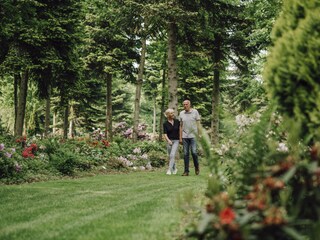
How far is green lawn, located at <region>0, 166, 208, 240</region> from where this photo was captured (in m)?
4.39

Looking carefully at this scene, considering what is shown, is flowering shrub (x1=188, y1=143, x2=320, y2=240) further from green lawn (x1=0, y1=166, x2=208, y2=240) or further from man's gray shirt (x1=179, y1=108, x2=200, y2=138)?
man's gray shirt (x1=179, y1=108, x2=200, y2=138)

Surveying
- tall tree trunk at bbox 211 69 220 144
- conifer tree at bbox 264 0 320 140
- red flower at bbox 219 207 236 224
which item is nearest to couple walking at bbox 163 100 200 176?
conifer tree at bbox 264 0 320 140

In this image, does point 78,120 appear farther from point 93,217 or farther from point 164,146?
point 93,217

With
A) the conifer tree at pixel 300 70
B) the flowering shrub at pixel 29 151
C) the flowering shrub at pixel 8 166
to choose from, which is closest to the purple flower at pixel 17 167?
the flowering shrub at pixel 8 166

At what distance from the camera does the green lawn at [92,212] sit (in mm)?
4387

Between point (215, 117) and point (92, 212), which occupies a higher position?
point (215, 117)

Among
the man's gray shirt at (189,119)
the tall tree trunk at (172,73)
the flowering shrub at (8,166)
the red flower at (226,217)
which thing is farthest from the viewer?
the tall tree trunk at (172,73)

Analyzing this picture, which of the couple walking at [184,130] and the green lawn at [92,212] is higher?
the couple walking at [184,130]

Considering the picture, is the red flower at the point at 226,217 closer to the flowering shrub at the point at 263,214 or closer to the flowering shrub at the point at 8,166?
the flowering shrub at the point at 263,214

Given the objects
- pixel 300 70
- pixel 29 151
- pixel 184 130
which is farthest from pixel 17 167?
pixel 300 70

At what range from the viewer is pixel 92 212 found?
18.9 feet

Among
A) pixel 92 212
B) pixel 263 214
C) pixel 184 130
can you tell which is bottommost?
pixel 92 212

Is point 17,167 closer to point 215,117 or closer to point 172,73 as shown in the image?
point 172,73

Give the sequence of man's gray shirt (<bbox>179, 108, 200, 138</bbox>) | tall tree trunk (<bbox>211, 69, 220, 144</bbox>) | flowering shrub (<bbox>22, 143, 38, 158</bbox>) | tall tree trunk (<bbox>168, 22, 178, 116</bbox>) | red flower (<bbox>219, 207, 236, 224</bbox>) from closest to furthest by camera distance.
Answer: red flower (<bbox>219, 207, 236, 224</bbox>)
man's gray shirt (<bbox>179, 108, 200, 138</bbox>)
flowering shrub (<bbox>22, 143, 38, 158</bbox>)
tall tree trunk (<bbox>168, 22, 178, 116</bbox>)
tall tree trunk (<bbox>211, 69, 220, 144</bbox>)
